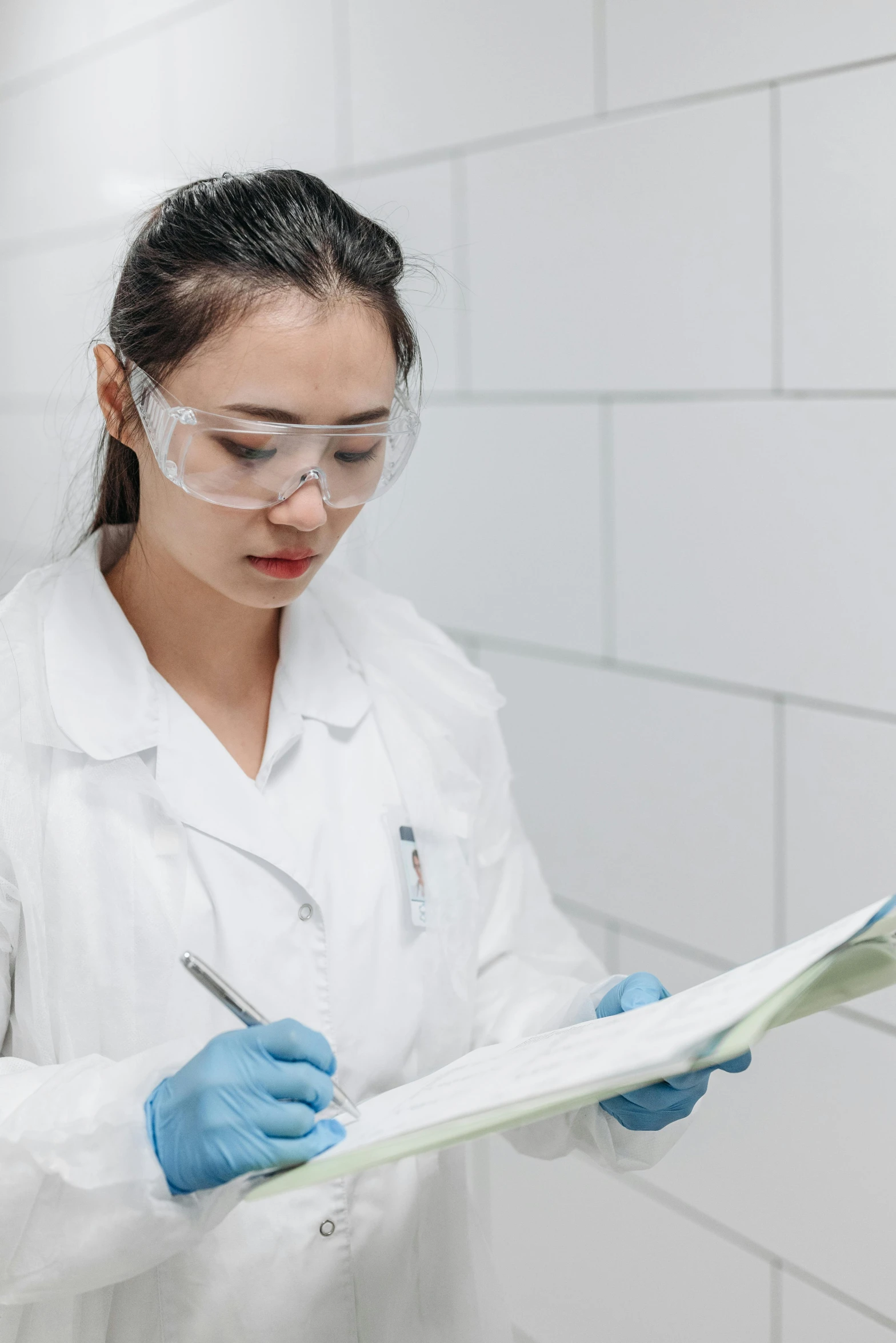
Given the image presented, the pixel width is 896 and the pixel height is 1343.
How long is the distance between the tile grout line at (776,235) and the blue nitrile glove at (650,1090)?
26.4 inches

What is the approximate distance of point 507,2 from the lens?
159cm

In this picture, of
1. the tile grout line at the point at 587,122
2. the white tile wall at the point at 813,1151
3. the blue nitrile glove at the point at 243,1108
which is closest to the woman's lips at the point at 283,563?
the blue nitrile glove at the point at 243,1108

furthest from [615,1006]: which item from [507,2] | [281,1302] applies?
[507,2]

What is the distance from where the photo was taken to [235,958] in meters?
1.04

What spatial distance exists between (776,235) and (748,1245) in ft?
3.95

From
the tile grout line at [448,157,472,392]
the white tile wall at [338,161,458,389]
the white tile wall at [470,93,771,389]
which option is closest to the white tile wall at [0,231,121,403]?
the white tile wall at [338,161,458,389]

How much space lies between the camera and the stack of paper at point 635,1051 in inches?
25.6

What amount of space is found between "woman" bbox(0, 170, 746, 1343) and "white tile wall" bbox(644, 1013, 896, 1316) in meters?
0.39

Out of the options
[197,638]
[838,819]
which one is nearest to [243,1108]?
[197,638]

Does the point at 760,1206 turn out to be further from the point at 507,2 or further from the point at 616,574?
the point at 507,2

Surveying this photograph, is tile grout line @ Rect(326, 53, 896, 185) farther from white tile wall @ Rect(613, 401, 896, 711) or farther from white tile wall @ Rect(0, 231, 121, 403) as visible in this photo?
white tile wall @ Rect(0, 231, 121, 403)

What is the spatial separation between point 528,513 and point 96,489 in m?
0.64

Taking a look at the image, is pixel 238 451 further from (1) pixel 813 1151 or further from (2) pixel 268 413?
(1) pixel 813 1151

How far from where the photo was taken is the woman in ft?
2.82
